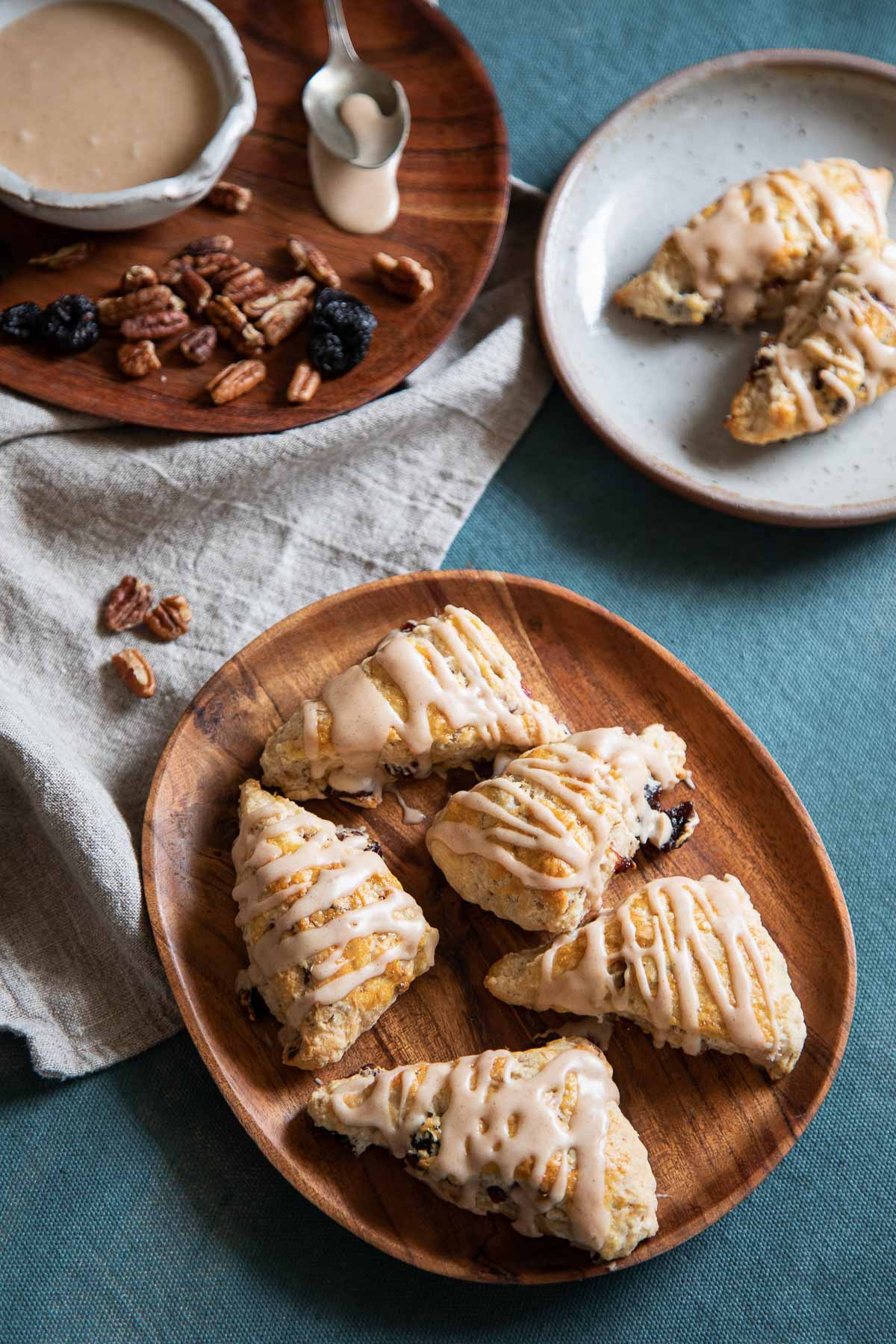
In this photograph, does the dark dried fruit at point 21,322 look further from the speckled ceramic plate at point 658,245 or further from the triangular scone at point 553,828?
the triangular scone at point 553,828

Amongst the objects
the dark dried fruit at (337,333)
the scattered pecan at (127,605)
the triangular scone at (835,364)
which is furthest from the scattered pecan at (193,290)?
the triangular scone at (835,364)

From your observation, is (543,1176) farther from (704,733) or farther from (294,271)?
(294,271)

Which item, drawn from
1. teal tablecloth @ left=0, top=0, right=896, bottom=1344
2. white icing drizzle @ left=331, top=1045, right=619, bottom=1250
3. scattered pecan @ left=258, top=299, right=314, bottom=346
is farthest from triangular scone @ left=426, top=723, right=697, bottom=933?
scattered pecan @ left=258, top=299, right=314, bottom=346

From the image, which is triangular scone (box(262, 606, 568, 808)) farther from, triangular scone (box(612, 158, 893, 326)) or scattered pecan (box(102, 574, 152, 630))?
triangular scone (box(612, 158, 893, 326))

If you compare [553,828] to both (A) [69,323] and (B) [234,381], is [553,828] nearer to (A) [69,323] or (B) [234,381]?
(B) [234,381]

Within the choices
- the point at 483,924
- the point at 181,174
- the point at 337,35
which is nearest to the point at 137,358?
the point at 181,174
